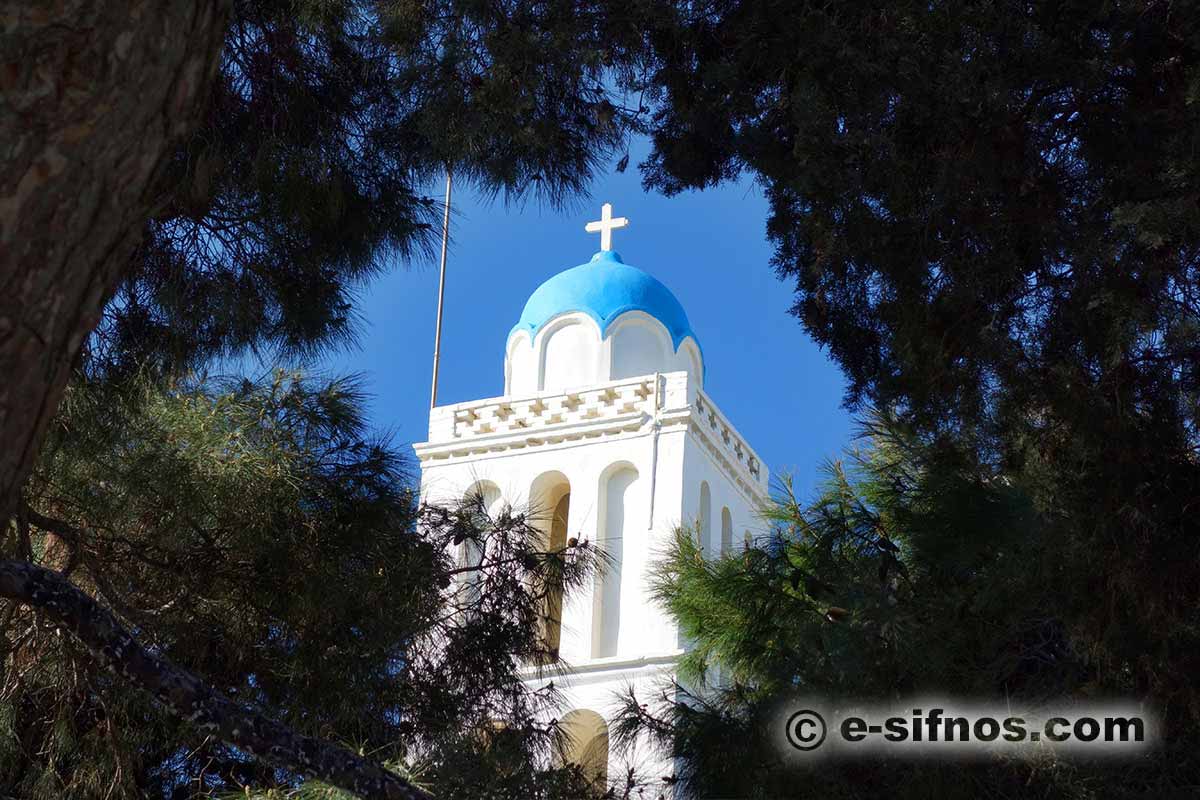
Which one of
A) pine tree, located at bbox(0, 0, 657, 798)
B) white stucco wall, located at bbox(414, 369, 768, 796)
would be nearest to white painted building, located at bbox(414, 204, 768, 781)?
white stucco wall, located at bbox(414, 369, 768, 796)

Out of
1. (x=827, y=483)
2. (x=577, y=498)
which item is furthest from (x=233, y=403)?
(x=577, y=498)

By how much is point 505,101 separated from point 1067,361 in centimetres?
167

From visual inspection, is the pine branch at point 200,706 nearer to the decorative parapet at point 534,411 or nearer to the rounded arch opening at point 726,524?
the decorative parapet at point 534,411

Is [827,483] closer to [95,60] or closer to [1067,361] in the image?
[1067,361]

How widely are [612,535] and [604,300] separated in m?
4.15

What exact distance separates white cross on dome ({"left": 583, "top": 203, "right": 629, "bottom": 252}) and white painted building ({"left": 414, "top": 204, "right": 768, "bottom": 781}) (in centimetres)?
4

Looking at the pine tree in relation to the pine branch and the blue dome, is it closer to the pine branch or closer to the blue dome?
the pine branch

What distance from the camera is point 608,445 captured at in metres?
26.2

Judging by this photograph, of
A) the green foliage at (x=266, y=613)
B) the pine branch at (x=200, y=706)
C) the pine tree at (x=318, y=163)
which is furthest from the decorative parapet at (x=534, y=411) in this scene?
the pine branch at (x=200, y=706)

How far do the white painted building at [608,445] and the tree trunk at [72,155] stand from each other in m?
22.5

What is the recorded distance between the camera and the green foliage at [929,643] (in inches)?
183

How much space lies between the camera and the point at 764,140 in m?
4.51

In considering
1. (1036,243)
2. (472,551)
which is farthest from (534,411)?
(1036,243)

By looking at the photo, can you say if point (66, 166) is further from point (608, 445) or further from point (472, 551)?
point (608, 445)
